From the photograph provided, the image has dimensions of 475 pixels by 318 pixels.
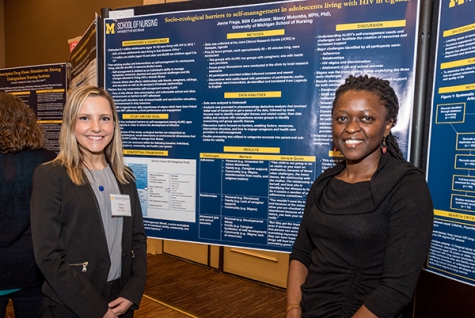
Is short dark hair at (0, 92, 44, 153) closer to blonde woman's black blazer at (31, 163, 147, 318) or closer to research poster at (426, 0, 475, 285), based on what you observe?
blonde woman's black blazer at (31, 163, 147, 318)

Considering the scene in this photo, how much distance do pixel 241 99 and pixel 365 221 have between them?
3.38 ft

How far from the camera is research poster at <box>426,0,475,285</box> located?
4.58ft

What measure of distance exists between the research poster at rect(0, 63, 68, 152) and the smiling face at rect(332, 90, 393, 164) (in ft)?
10.4

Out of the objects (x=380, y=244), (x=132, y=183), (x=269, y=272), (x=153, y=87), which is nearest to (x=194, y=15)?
(x=153, y=87)

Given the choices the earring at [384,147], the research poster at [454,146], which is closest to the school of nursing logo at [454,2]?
the research poster at [454,146]

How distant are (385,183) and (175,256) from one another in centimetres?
403

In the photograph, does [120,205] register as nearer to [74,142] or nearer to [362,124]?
[74,142]

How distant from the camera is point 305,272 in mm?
1452

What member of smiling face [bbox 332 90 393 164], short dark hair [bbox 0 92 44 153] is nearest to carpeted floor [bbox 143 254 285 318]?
short dark hair [bbox 0 92 44 153]

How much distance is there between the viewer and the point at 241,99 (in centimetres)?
196

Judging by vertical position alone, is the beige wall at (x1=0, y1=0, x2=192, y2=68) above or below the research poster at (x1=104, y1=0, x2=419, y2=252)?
above

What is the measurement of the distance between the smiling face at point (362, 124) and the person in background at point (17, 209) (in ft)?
4.67

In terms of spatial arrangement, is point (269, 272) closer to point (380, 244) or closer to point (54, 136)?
point (54, 136)

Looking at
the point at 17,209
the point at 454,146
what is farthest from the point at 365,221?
the point at 17,209
